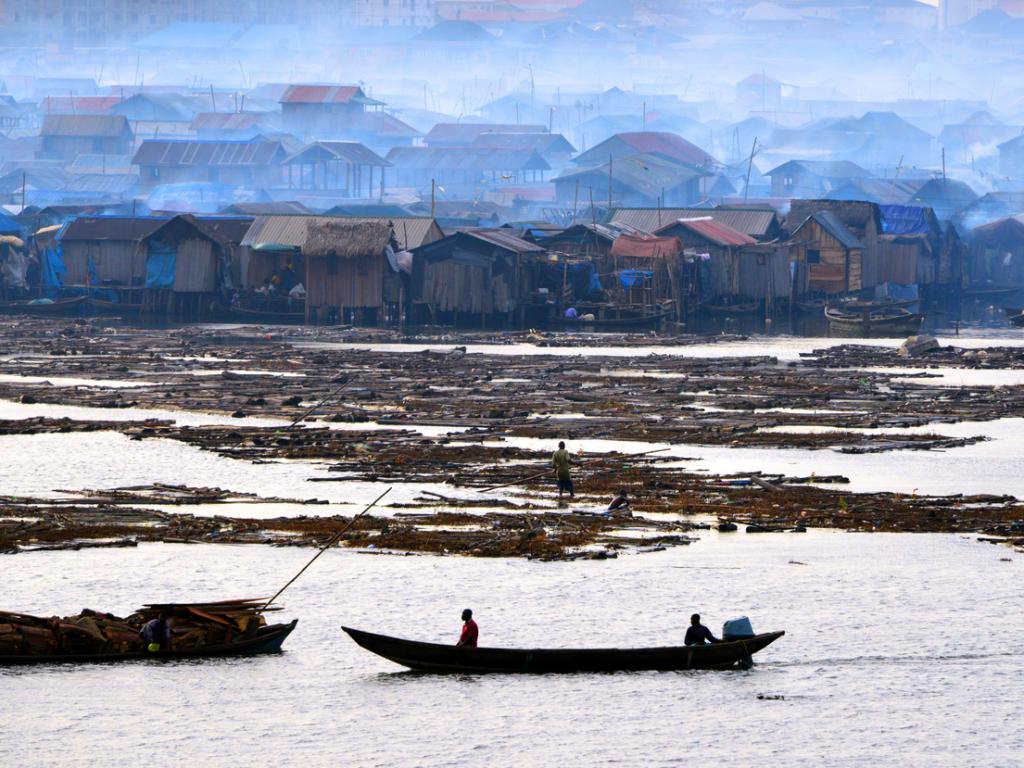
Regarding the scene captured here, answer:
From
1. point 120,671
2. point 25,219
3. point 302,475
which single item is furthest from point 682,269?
point 120,671

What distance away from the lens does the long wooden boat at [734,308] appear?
70.2 meters

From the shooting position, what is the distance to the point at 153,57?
188 meters

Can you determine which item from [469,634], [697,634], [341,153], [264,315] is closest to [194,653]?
[469,634]

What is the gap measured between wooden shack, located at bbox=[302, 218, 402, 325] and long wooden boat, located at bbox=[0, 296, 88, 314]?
10188 mm

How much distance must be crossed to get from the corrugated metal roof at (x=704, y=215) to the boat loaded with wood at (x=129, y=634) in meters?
54.6

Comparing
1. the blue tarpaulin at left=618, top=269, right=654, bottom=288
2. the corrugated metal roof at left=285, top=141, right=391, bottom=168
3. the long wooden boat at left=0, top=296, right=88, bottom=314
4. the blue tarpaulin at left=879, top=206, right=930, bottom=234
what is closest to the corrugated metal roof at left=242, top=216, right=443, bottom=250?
the long wooden boat at left=0, top=296, right=88, bottom=314

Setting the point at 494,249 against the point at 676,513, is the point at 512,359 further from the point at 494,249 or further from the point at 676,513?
the point at 676,513

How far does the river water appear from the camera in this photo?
19.1 metres

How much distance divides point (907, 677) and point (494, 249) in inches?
1724

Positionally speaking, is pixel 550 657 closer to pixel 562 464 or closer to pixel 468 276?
pixel 562 464

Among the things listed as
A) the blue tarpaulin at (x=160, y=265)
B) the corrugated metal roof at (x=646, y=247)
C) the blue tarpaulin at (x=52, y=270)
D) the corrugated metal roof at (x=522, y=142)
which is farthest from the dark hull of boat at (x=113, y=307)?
the corrugated metal roof at (x=522, y=142)

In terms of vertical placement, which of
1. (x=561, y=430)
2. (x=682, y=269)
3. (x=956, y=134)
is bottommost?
(x=561, y=430)

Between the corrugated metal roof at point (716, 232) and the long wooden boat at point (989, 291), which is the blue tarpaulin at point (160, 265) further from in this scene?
the long wooden boat at point (989, 291)

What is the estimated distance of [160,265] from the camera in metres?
67.9
